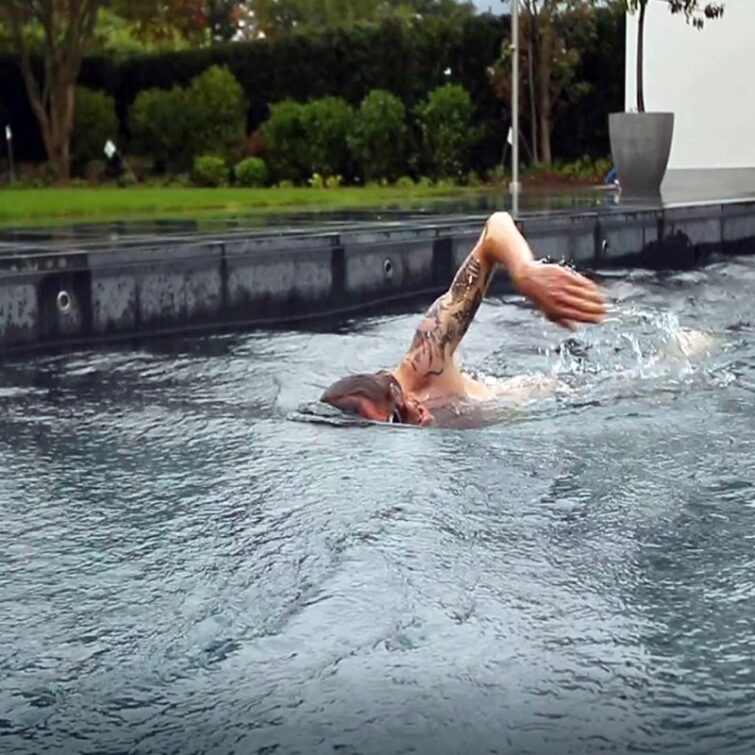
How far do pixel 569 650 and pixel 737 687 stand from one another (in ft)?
1.13

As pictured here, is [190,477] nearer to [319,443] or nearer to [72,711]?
[319,443]

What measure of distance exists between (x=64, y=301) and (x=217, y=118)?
49.9 feet

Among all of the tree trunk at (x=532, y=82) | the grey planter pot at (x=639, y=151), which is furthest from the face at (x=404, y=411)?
the tree trunk at (x=532, y=82)

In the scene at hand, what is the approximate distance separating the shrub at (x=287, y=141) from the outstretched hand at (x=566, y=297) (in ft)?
55.5

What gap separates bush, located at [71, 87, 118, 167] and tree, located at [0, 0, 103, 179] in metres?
0.25

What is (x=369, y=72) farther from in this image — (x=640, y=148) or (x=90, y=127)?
(x=640, y=148)

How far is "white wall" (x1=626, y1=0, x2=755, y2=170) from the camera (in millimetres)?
20047

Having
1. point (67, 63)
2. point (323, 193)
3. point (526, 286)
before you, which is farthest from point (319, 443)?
point (67, 63)

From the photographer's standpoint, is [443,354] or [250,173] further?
[250,173]

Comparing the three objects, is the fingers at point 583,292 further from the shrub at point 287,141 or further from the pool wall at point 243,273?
the shrub at point 287,141

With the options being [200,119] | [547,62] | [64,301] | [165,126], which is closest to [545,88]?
[547,62]

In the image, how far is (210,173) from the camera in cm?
2048

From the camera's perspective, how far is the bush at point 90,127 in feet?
75.0

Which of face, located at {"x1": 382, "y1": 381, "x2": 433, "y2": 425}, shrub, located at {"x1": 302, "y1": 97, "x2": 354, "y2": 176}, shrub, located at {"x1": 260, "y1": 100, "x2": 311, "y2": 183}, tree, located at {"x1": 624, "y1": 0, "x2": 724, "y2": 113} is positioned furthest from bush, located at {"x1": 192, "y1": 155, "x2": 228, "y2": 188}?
face, located at {"x1": 382, "y1": 381, "x2": 433, "y2": 425}
